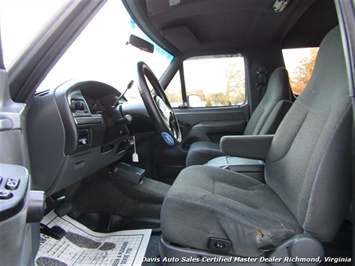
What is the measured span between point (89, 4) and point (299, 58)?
2.26m

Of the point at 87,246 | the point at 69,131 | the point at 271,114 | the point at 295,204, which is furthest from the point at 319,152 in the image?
the point at 271,114

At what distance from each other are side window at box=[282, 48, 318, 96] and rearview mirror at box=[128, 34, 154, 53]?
3.95ft

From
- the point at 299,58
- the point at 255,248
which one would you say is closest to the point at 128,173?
the point at 255,248

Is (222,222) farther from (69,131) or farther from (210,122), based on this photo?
(210,122)

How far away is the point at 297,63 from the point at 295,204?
1.98 meters

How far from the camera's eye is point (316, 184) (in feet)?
2.66

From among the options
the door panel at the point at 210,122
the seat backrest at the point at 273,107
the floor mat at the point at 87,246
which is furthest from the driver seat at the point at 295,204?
the door panel at the point at 210,122

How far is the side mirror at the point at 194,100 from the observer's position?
8.76ft

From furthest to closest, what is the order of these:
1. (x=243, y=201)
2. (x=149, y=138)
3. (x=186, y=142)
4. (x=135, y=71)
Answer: (x=186, y=142) < (x=149, y=138) < (x=135, y=71) < (x=243, y=201)

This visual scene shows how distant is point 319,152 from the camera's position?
835 millimetres

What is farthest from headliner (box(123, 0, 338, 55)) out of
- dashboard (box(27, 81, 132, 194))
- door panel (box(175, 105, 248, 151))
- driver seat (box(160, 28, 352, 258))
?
driver seat (box(160, 28, 352, 258))

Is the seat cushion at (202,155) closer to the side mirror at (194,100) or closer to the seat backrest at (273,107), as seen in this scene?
the seat backrest at (273,107)

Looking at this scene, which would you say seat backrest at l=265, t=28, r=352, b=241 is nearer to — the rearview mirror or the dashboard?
the dashboard

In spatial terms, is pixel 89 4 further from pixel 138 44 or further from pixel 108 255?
pixel 138 44
